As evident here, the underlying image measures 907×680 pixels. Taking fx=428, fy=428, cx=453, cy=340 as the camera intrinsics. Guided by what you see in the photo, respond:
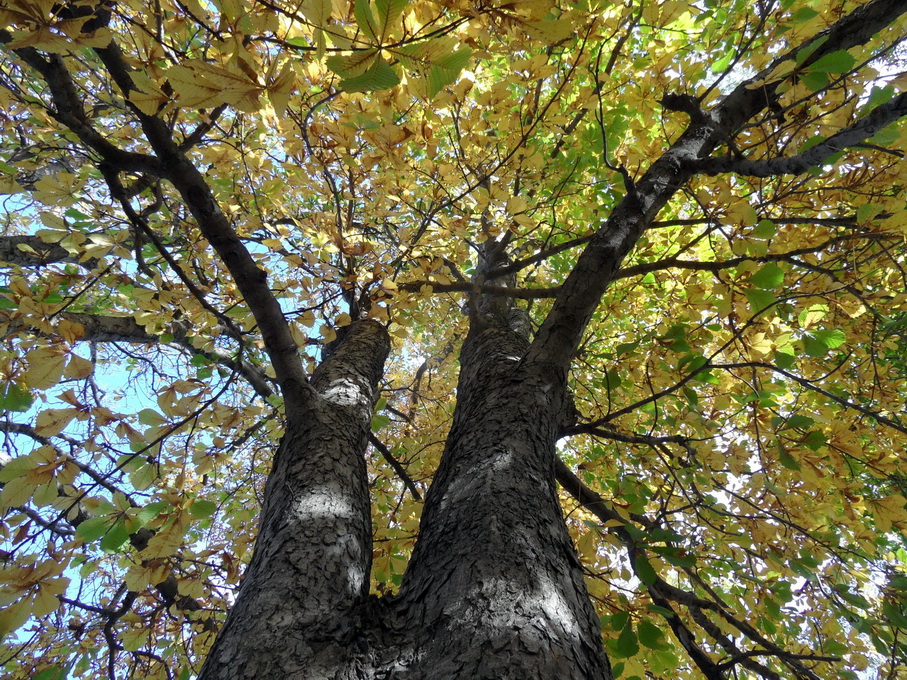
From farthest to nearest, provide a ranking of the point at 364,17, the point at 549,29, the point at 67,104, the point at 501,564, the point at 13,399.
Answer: the point at 13,399 < the point at 67,104 < the point at 501,564 < the point at 549,29 < the point at 364,17

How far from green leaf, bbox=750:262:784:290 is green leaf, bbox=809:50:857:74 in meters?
0.63

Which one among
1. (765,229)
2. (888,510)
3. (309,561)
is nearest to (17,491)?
(309,561)

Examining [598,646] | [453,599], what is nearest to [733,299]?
[598,646]

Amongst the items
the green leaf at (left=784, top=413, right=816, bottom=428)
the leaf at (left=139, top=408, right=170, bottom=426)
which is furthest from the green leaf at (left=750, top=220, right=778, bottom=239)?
the leaf at (left=139, top=408, right=170, bottom=426)

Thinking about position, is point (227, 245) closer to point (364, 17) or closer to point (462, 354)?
point (364, 17)

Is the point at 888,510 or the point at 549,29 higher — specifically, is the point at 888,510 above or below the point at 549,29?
below

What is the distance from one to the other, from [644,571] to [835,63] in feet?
5.76

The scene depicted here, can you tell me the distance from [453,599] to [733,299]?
1.78m

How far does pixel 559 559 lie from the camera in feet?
4.04

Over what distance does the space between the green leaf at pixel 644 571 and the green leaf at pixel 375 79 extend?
1.63 metres

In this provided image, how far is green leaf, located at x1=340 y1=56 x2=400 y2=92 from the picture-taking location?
0.81 metres

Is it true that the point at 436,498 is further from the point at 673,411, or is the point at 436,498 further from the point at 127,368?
the point at 127,368

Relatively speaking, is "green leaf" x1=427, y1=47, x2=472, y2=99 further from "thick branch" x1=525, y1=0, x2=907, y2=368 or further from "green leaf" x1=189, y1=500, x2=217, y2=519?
"green leaf" x1=189, y1=500, x2=217, y2=519

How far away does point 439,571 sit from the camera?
46.8 inches
